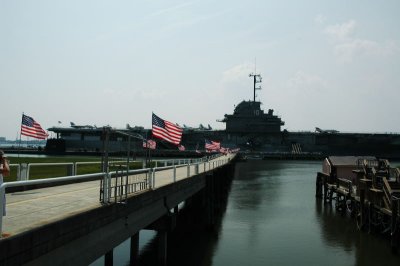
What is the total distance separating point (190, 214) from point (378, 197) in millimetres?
10068

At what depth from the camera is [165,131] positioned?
20.2 meters

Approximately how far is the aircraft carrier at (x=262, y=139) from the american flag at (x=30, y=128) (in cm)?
9146

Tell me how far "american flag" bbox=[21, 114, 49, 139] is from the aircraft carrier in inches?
3601

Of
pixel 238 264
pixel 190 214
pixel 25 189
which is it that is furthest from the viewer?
pixel 190 214

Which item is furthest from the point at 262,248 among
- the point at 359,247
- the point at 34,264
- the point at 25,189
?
the point at 34,264

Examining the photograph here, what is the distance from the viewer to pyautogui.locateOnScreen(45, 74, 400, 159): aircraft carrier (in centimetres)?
11962

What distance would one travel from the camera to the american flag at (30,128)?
24.0 metres

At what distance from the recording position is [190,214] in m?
25.7

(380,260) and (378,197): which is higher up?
(378,197)

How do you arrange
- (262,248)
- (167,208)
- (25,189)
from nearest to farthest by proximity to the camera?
(25,189)
(167,208)
(262,248)

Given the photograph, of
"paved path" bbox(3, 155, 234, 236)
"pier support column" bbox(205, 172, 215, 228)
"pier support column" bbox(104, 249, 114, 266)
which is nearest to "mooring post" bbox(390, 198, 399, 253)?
"pier support column" bbox(205, 172, 215, 228)

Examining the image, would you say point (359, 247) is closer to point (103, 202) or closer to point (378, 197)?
point (378, 197)

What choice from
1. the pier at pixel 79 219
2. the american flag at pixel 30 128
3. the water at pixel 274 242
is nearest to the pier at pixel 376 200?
the water at pixel 274 242

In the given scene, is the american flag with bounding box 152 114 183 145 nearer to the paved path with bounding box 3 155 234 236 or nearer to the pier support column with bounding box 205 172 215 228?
the pier support column with bounding box 205 172 215 228
